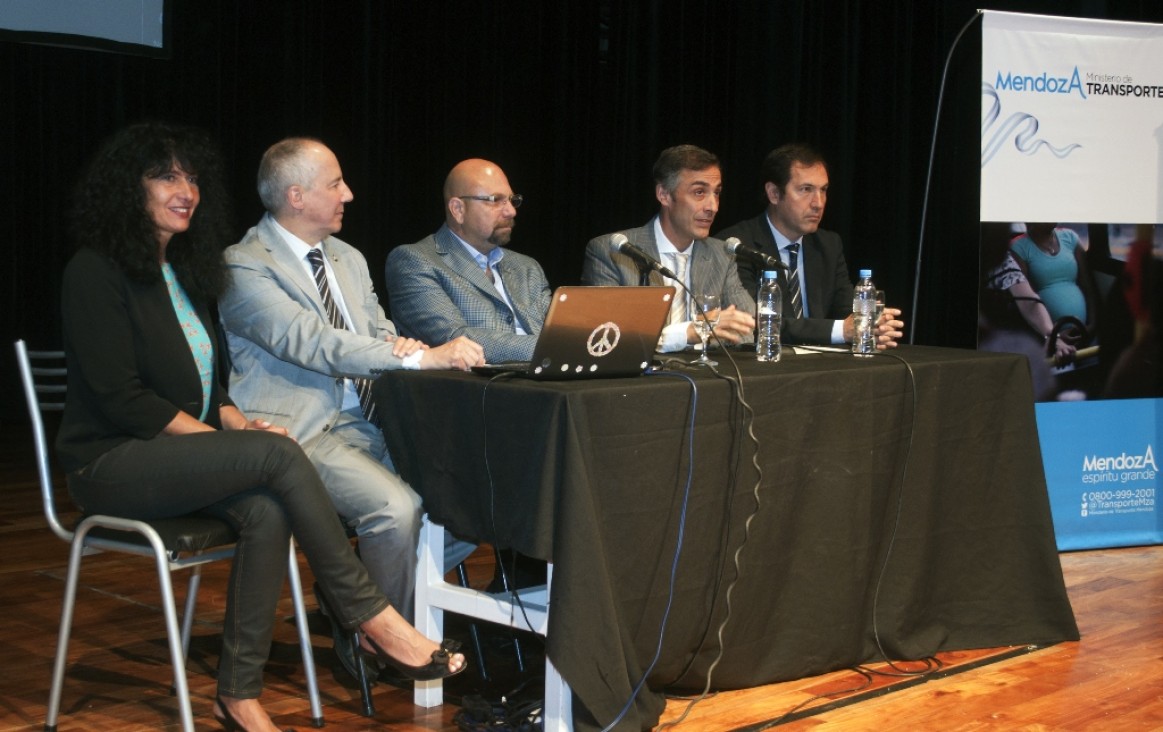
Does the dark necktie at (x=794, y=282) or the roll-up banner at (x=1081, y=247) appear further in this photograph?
the roll-up banner at (x=1081, y=247)

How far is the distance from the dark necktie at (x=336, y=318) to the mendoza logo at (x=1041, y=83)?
2487mm

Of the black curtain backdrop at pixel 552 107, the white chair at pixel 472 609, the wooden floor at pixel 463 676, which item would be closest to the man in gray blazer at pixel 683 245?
the white chair at pixel 472 609

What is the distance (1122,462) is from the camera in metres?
4.67

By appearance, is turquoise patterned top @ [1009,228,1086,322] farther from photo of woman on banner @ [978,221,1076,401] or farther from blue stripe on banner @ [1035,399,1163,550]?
blue stripe on banner @ [1035,399,1163,550]

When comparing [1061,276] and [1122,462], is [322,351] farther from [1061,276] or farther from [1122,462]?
[1122,462]

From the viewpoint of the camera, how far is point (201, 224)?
9.35 ft

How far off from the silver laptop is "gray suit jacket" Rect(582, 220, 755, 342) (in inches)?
38.2

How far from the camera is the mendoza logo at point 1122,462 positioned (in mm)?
4617

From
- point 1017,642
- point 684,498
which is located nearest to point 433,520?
point 684,498

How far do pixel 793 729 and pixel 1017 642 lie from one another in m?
0.92

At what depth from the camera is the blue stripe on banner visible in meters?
4.56

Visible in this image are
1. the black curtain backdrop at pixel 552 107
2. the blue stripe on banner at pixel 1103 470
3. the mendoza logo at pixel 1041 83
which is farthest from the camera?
the black curtain backdrop at pixel 552 107

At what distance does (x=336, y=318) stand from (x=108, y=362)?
69 centimetres

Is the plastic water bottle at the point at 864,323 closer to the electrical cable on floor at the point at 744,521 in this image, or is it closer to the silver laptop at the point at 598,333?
the electrical cable on floor at the point at 744,521
